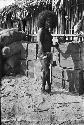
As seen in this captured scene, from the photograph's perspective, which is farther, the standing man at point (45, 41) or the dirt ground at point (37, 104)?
the standing man at point (45, 41)

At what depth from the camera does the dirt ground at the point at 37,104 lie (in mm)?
6127

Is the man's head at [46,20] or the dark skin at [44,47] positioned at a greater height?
the man's head at [46,20]

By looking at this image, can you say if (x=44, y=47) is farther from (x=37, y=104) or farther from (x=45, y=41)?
(x=37, y=104)

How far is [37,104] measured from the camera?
24.3ft

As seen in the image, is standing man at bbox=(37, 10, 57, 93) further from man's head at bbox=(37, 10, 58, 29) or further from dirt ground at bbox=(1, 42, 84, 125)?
dirt ground at bbox=(1, 42, 84, 125)

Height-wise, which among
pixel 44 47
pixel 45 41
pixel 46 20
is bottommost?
pixel 44 47

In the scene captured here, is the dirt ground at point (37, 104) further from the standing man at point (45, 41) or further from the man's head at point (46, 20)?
the man's head at point (46, 20)

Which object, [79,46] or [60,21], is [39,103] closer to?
[79,46]

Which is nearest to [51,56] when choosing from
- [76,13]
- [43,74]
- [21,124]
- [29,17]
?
[43,74]

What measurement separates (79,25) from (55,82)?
5.01 metres

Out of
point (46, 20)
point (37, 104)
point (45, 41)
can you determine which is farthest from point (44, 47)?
point (37, 104)

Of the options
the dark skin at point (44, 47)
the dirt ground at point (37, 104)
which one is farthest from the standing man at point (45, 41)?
the dirt ground at point (37, 104)

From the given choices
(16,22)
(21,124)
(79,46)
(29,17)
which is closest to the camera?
(21,124)

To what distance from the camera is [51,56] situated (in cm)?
859
